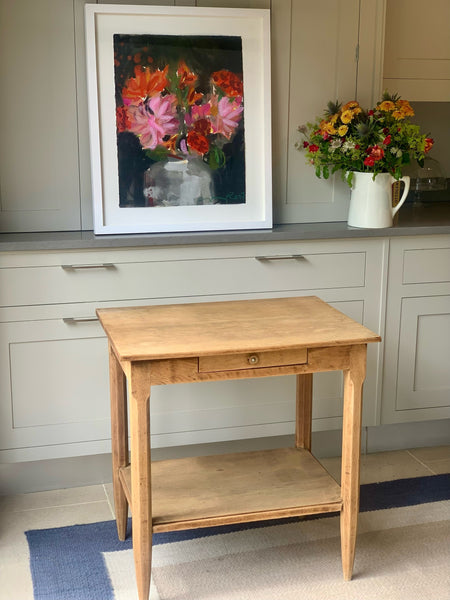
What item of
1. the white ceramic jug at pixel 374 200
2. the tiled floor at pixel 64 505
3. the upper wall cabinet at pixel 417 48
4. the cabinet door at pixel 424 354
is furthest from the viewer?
the upper wall cabinet at pixel 417 48

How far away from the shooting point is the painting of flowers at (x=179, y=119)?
9.68 ft

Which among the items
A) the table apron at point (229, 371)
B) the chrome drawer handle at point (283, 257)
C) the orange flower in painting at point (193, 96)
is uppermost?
the orange flower in painting at point (193, 96)

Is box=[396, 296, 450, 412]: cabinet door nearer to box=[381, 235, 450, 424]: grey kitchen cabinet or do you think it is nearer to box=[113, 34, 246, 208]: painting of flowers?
box=[381, 235, 450, 424]: grey kitchen cabinet

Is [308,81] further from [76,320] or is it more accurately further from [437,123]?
[76,320]

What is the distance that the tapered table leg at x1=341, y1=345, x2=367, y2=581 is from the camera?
7.28ft

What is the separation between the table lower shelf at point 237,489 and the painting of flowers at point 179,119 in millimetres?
1063

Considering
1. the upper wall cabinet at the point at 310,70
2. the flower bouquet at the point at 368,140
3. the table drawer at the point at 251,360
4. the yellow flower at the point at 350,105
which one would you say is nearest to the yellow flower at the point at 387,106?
the flower bouquet at the point at 368,140

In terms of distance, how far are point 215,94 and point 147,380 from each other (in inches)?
56.0

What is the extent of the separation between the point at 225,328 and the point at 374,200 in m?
1.14

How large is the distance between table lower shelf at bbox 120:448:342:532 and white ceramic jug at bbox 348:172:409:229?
1014mm

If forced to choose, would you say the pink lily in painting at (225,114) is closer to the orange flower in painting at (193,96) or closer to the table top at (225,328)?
the orange flower in painting at (193,96)

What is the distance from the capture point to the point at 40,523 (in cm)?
277

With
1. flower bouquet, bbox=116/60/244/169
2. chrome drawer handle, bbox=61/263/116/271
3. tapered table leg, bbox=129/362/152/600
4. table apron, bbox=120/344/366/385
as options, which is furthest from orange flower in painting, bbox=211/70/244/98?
tapered table leg, bbox=129/362/152/600

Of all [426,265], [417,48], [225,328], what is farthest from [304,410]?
[417,48]
